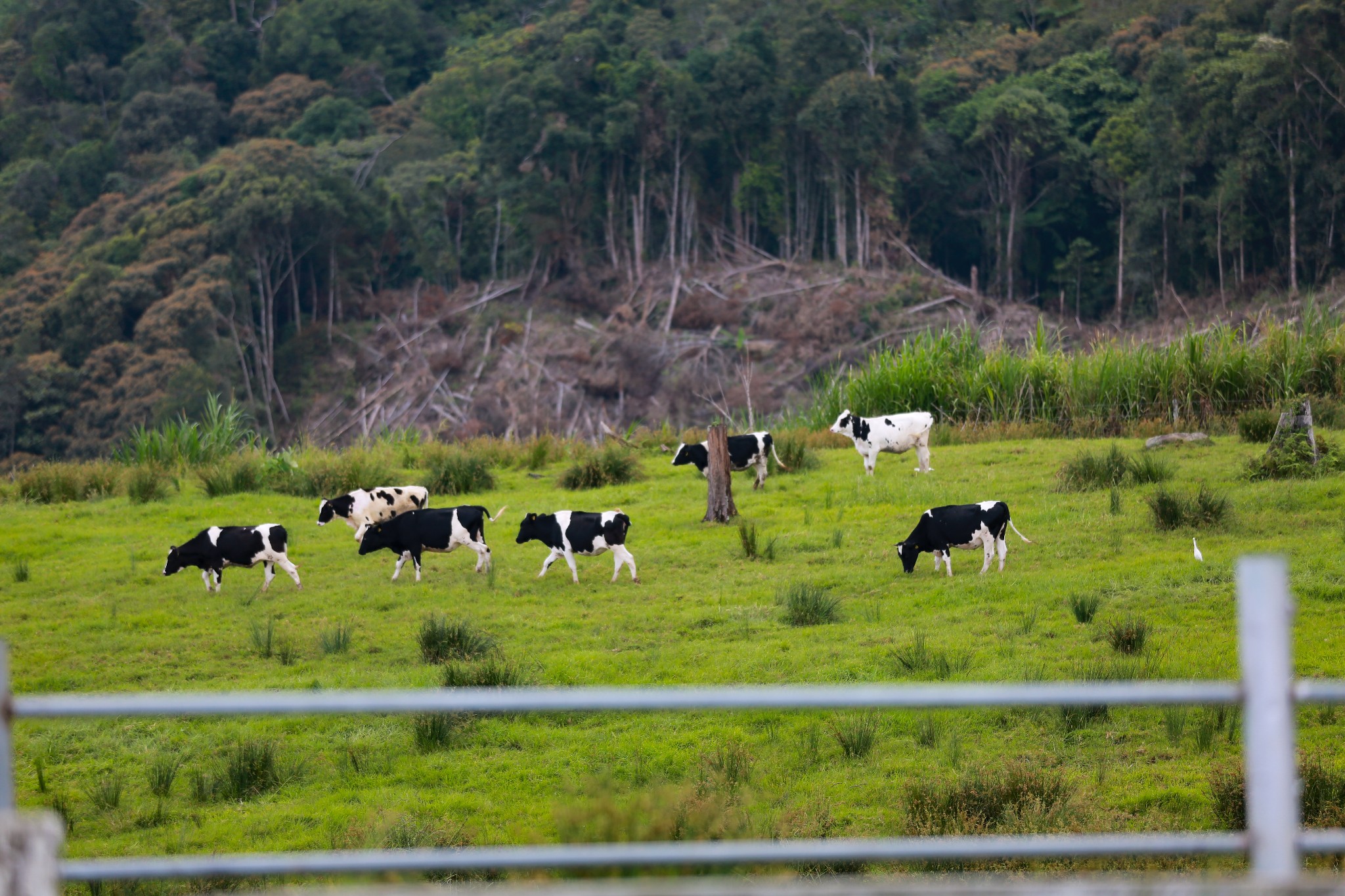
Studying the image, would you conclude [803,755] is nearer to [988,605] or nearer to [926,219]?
[988,605]

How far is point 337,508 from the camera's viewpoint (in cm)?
1620

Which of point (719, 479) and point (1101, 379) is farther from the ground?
point (1101, 379)

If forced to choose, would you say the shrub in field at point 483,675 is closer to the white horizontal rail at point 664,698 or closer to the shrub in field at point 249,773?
the shrub in field at point 249,773

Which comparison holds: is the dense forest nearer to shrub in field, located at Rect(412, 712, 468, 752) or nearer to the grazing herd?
the grazing herd

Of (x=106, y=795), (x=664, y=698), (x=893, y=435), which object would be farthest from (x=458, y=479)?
(x=664, y=698)

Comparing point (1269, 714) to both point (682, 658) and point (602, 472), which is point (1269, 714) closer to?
point (682, 658)

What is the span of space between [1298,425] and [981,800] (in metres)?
10.4

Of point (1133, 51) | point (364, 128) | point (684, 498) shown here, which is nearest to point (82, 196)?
point (364, 128)

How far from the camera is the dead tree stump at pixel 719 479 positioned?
53.6 feet

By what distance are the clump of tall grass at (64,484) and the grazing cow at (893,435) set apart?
1196 cm

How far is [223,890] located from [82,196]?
63700 mm

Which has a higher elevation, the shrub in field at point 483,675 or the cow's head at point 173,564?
the cow's head at point 173,564

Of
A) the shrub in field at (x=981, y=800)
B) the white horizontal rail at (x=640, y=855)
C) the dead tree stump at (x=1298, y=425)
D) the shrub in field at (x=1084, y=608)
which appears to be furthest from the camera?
the dead tree stump at (x=1298, y=425)

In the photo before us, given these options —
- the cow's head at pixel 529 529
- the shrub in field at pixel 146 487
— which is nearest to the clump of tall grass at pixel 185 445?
the shrub in field at pixel 146 487
